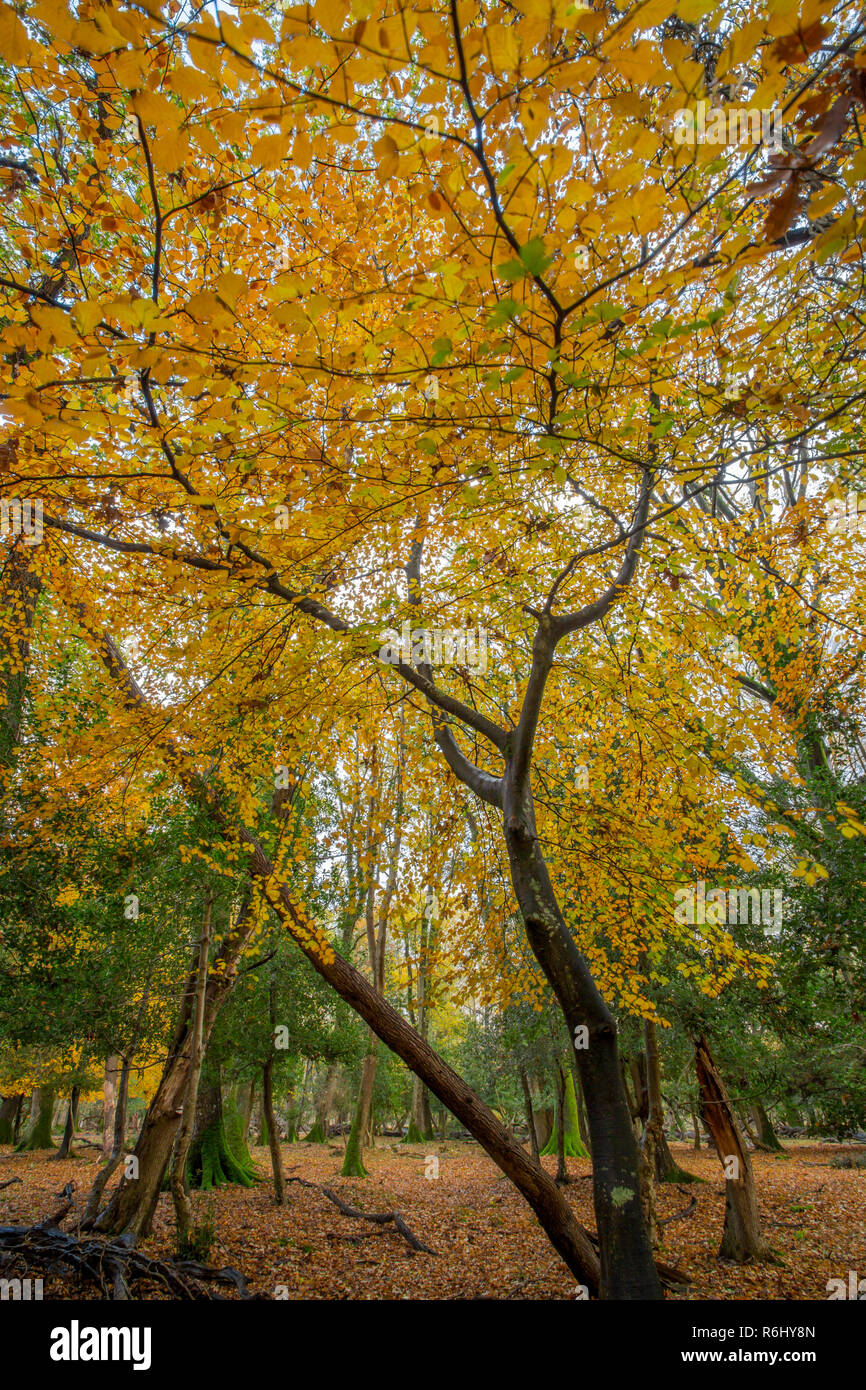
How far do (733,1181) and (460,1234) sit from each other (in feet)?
12.1

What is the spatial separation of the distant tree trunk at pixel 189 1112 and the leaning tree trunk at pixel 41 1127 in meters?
13.8

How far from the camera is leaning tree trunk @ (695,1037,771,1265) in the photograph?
6.33 meters

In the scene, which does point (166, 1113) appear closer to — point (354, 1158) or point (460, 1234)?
point (460, 1234)

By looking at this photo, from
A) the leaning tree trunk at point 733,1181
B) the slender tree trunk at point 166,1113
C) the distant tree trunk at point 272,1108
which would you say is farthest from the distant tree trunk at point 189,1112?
the leaning tree trunk at point 733,1181

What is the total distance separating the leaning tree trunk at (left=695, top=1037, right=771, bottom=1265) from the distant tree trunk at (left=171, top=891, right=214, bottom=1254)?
4963 mm

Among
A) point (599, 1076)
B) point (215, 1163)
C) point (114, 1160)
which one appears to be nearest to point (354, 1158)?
point (215, 1163)

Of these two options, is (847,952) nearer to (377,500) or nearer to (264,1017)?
(377,500)

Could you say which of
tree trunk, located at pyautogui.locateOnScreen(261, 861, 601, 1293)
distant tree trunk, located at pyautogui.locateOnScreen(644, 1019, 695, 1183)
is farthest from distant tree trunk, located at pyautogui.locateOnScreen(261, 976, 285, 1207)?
distant tree trunk, located at pyautogui.locateOnScreen(644, 1019, 695, 1183)

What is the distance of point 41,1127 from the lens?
52.8ft

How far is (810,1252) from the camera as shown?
6.72 m

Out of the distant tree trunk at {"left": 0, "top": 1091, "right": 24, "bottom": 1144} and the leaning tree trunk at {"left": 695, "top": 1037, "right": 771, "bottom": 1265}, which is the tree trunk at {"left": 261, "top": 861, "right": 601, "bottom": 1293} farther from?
the distant tree trunk at {"left": 0, "top": 1091, "right": 24, "bottom": 1144}

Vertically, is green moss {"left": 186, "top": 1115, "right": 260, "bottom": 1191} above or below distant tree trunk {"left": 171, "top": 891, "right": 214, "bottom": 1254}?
below
